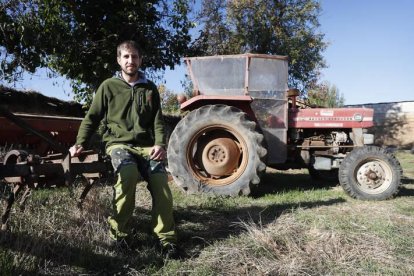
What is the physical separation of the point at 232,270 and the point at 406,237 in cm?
155

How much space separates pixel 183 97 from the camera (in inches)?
225

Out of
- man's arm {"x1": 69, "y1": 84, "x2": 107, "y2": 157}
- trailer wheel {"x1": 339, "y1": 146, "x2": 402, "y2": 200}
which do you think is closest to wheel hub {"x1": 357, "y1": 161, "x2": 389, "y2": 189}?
trailer wheel {"x1": 339, "y1": 146, "x2": 402, "y2": 200}

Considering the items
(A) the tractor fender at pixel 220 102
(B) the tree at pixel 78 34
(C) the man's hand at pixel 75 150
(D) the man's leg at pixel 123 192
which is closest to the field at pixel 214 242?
(D) the man's leg at pixel 123 192

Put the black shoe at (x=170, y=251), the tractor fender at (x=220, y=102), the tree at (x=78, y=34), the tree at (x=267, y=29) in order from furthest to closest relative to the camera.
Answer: the tree at (x=267, y=29) < the tree at (x=78, y=34) < the tractor fender at (x=220, y=102) < the black shoe at (x=170, y=251)

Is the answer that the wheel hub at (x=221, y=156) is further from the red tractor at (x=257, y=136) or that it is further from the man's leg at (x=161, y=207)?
the man's leg at (x=161, y=207)

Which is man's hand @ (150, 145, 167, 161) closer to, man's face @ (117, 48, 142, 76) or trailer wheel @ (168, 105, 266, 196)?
man's face @ (117, 48, 142, 76)

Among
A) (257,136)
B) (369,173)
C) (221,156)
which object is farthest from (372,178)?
(221,156)

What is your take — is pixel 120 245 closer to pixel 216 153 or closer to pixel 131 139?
pixel 131 139

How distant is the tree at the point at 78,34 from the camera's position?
6.89 m

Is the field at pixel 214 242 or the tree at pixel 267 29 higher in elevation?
the tree at pixel 267 29

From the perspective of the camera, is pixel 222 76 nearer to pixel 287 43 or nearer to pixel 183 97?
pixel 183 97

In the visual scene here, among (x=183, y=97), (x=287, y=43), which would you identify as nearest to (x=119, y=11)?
(x=183, y=97)

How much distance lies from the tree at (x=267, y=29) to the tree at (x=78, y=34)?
841 centimetres

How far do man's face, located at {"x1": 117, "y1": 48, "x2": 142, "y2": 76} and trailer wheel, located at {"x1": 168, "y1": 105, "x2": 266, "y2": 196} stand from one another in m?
2.23
